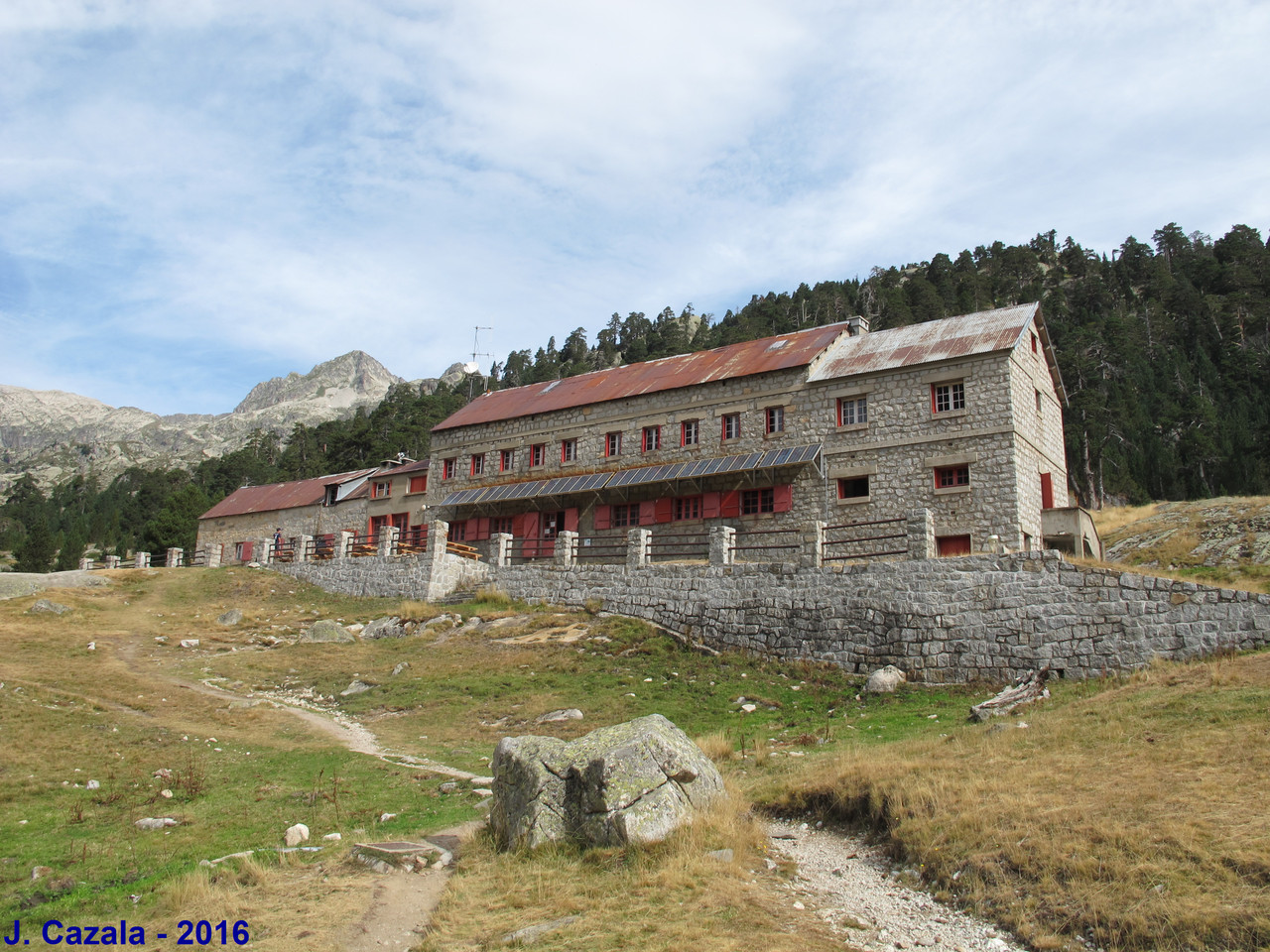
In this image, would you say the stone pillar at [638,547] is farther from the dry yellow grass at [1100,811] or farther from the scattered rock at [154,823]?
the scattered rock at [154,823]

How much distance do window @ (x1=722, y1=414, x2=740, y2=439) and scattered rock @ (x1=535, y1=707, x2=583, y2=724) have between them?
15.9 m

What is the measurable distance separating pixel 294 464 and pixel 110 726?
82933mm

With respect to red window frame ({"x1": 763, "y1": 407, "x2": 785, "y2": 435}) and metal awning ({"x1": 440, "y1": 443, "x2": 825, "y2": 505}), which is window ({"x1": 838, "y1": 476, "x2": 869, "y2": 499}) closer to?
metal awning ({"x1": 440, "y1": 443, "x2": 825, "y2": 505})

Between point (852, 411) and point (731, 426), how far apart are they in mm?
4664

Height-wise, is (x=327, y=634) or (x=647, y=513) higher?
(x=647, y=513)

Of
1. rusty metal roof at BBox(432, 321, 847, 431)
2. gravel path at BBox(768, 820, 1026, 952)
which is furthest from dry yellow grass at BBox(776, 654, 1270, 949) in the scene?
rusty metal roof at BBox(432, 321, 847, 431)

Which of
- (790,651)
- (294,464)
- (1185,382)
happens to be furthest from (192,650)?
(1185,382)

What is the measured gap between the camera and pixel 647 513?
105 feet

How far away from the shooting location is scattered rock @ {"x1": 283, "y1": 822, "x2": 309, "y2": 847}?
1022 centimetres

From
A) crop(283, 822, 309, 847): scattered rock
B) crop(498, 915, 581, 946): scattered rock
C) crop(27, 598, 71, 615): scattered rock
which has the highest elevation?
crop(27, 598, 71, 615): scattered rock

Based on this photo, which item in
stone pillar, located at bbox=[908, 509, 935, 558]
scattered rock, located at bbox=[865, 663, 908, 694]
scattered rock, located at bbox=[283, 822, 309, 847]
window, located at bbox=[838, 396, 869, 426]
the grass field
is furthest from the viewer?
window, located at bbox=[838, 396, 869, 426]

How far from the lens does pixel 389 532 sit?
3375 centimetres

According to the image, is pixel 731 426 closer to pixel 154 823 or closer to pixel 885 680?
pixel 885 680

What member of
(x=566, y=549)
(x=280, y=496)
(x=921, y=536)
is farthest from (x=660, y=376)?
(x=280, y=496)
